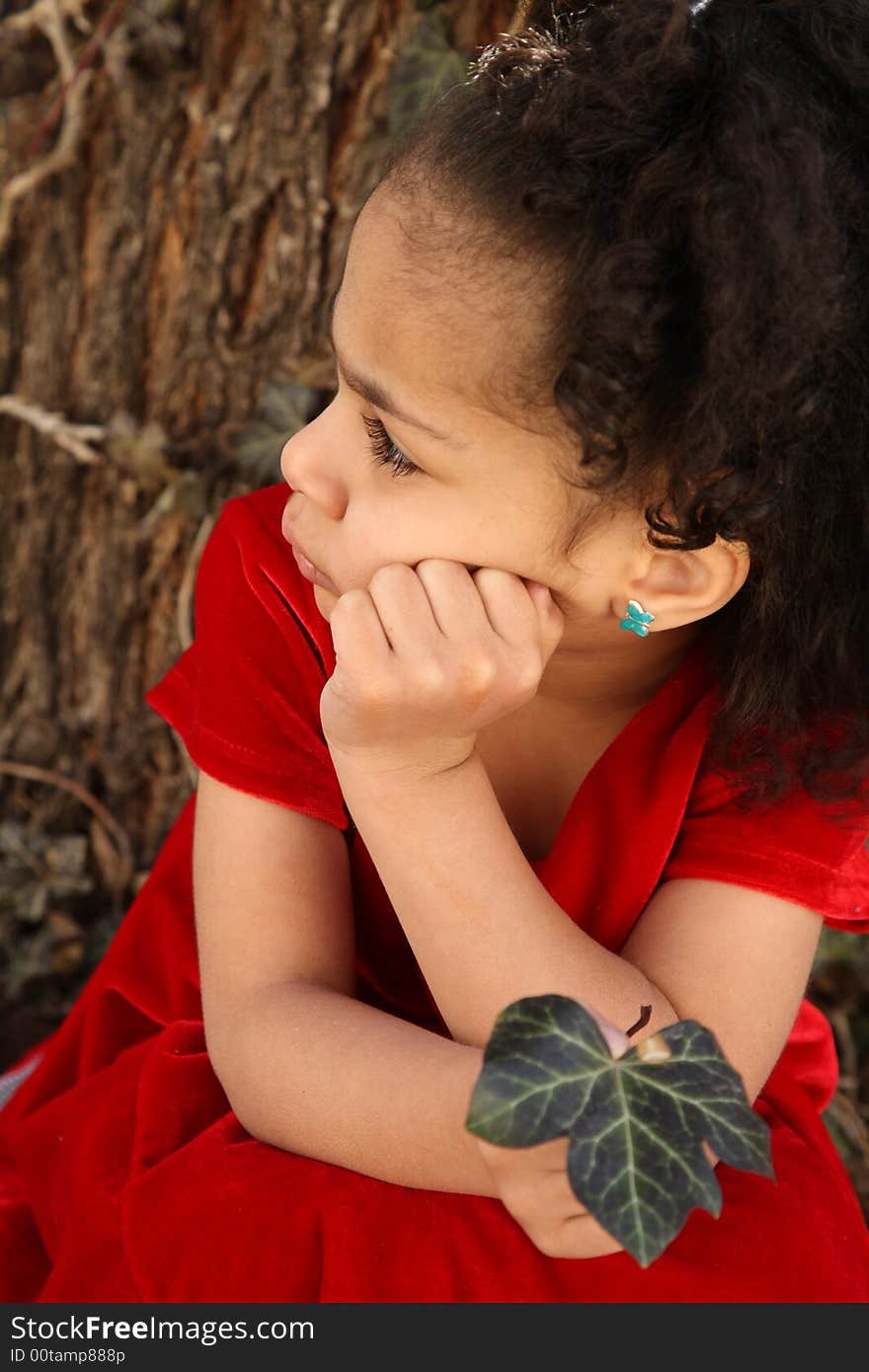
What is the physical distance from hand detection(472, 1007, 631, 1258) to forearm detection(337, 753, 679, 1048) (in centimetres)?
18

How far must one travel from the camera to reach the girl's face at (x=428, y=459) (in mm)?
1058

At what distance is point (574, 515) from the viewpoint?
112 centimetres

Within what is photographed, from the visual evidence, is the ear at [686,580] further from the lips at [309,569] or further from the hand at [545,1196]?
the hand at [545,1196]

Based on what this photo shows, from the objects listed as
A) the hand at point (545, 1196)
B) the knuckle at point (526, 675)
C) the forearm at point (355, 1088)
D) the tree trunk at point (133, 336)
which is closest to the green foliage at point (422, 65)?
the tree trunk at point (133, 336)

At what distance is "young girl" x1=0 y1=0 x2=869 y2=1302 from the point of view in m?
1.03

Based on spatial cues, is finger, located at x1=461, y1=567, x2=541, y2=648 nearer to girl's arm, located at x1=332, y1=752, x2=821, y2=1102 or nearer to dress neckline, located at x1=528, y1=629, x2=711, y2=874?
girl's arm, located at x1=332, y1=752, x2=821, y2=1102

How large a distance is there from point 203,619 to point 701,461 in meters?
0.59

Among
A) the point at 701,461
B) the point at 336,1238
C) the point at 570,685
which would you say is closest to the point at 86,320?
the point at 570,685

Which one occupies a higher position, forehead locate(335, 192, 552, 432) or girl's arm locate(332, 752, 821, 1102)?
forehead locate(335, 192, 552, 432)

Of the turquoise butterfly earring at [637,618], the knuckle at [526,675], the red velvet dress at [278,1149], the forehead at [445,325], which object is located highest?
the forehead at [445,325]

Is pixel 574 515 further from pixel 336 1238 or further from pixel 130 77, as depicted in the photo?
pixel 130 77

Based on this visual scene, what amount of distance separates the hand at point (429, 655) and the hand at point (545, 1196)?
0.30 meters

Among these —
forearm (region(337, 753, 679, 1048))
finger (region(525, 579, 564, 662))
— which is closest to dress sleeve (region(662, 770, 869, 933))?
forearm (region(337, 753, 679, 1048))

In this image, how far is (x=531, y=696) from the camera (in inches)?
47.9
